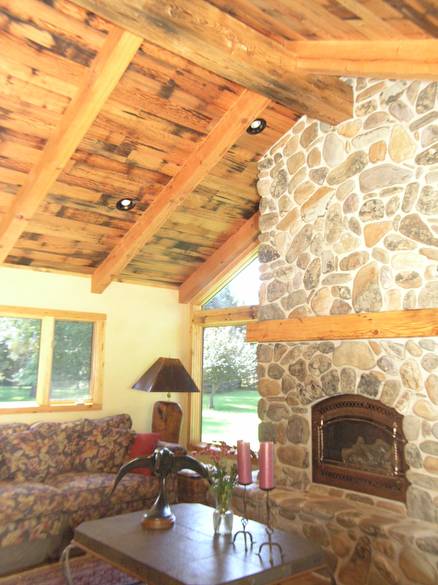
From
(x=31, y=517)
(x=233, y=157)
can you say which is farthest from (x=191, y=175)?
(x=31, y=517)

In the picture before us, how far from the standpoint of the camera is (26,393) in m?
5.15

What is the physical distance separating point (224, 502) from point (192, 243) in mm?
3400

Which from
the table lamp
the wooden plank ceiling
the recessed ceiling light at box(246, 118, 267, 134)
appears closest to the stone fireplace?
the recessed ceiling light at box(246, 118, 267, 134)

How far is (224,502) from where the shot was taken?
9.53 feet

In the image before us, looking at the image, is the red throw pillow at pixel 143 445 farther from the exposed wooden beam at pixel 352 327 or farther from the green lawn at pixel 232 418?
the exposed wooden beam at pixel 352 327

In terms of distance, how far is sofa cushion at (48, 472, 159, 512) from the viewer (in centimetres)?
408

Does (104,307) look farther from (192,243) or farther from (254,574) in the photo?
(254,574)

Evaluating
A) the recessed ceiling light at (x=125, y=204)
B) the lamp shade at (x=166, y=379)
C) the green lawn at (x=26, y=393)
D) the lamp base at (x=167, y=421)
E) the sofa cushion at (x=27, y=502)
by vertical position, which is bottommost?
the sofa cushion at (x=27, y=502)

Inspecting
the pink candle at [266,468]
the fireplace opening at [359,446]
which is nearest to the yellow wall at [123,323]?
the fireplace opening at [359,446]

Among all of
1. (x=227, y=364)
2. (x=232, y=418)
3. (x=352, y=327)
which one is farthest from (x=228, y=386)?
(x=352, y=327)

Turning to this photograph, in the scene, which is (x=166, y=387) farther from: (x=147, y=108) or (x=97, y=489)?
(x=147, y=108)

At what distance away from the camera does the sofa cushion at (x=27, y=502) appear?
373 centimetres

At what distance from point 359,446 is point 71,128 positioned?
10.7 feet

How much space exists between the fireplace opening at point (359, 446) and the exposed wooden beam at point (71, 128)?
9.41ft
